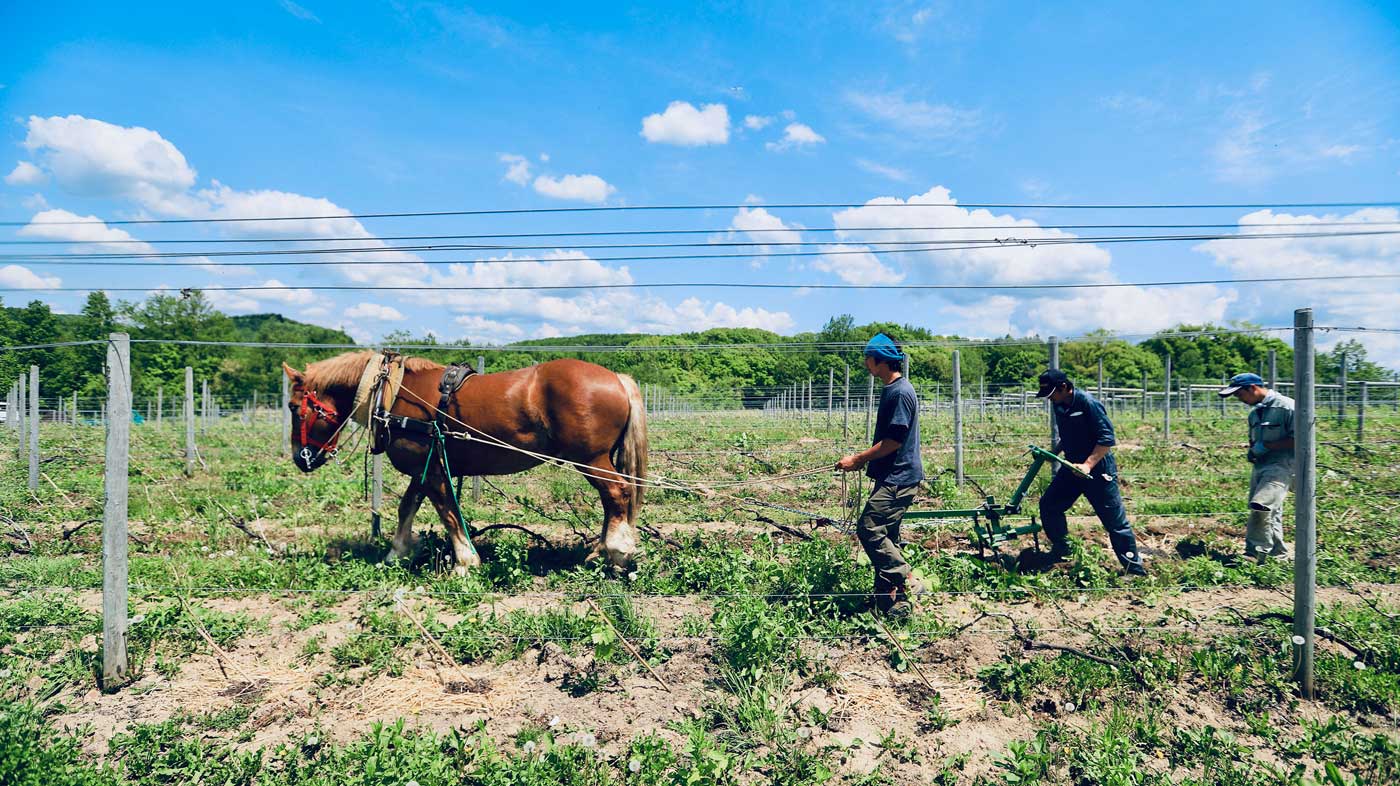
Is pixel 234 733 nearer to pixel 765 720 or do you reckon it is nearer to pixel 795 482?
pixel 765 720

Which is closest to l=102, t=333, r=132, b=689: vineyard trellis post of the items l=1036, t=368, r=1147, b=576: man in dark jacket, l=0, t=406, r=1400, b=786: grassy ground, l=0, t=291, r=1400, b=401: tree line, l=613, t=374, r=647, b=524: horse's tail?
l=0, t=406, r=1400, b=786: grassy ground

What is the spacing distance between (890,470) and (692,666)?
5.63 feet

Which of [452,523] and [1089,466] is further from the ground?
[1089,466]

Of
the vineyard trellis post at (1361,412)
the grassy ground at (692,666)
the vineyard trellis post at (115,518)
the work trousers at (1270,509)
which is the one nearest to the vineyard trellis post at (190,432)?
the grassy ground at (692,666)

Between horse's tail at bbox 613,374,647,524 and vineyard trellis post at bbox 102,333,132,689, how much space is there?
3.13 meters

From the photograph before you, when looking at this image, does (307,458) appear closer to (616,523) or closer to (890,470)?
(616,523)

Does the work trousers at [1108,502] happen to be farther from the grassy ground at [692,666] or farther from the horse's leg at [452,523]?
the horse's leg at [452,523]

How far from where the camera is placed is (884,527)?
416 centimetres

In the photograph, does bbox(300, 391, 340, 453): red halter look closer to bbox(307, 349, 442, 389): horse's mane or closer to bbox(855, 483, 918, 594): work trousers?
bbox(307, 349, 442, 389): horse's mane

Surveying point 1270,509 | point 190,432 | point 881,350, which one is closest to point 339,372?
point 881,350

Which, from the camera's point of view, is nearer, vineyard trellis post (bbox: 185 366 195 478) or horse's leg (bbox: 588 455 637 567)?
horse's leg (bbox: 588 455 637 567)

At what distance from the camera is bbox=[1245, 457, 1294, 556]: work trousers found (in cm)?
534

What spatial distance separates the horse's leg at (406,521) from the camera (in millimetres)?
5586

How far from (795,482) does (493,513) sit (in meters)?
4.66
